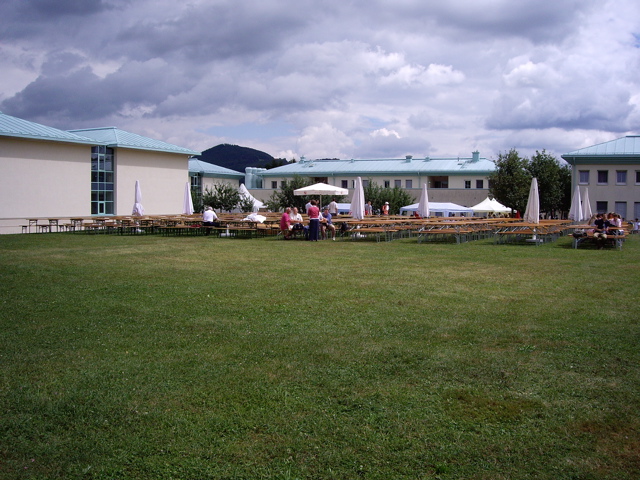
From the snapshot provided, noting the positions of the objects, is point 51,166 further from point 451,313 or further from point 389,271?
point 451,313

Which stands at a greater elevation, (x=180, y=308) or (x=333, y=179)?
(x=333, y=179)

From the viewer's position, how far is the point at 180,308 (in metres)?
8.48

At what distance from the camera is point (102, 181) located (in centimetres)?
3969

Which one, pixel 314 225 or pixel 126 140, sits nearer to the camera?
pixel 314 225

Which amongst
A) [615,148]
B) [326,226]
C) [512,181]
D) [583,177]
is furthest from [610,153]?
[326,226]

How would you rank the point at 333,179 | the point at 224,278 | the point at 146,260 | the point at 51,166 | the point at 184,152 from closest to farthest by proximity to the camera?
the point at 224,278 → the point at 146,260 → the point at 51,166 → the point at 184,152 → the point at 333,179

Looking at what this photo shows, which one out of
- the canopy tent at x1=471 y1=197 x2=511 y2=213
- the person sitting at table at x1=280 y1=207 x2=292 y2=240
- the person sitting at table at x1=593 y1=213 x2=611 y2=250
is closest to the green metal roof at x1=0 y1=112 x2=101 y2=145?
the person sitting at table at x1=280 y1=207 x2=292 y2=240

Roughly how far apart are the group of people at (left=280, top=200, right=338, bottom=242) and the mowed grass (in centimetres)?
1105

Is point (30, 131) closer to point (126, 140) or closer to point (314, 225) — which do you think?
point (126, 140)

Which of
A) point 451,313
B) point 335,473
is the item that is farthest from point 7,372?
point 451,313

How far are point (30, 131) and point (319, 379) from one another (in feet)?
109

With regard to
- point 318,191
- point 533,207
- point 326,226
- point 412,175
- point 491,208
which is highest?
point 412,175

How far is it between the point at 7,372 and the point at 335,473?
3.54m

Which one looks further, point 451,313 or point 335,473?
point 451,313
